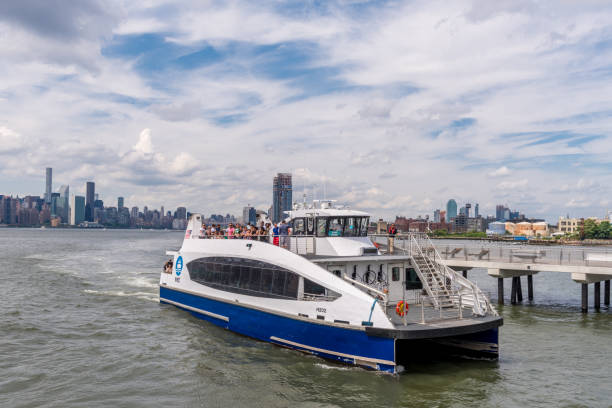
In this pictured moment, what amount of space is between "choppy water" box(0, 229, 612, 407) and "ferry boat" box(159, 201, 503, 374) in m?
0.69

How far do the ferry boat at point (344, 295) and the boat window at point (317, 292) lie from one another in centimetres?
3

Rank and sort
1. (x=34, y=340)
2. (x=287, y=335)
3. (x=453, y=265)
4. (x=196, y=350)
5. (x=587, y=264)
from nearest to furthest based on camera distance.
A: (x=287, y=335), (x=196, y=350), (x=34, y=340), (x=587, y=264), (x=453, y=265)

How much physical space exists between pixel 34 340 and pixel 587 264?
86.7 ft

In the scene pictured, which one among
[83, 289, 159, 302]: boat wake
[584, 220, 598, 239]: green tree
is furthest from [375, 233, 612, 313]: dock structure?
[584, 220, 598, 239]: green tree

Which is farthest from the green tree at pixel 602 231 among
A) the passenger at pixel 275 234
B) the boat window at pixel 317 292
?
the boat window at pixel 317 292

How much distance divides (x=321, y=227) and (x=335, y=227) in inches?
20.3

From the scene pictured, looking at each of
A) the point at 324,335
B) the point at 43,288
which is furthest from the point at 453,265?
the point at 43,288

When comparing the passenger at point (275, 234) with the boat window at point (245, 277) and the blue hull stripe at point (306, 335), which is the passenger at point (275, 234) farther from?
the blue hull stripe at point (306, 335)

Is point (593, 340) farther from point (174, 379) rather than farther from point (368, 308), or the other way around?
point (174, 379)

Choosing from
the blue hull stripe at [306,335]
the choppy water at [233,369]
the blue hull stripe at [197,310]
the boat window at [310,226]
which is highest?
the boat window at [310,226]

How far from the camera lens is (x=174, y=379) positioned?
1456cm

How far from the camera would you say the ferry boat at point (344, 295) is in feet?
44.2

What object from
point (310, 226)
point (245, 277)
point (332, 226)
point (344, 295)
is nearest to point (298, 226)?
point (310, 226)

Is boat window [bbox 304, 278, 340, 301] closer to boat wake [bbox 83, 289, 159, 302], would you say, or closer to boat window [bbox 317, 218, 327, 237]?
boat window [bbox 317, 218, 327, 237]
